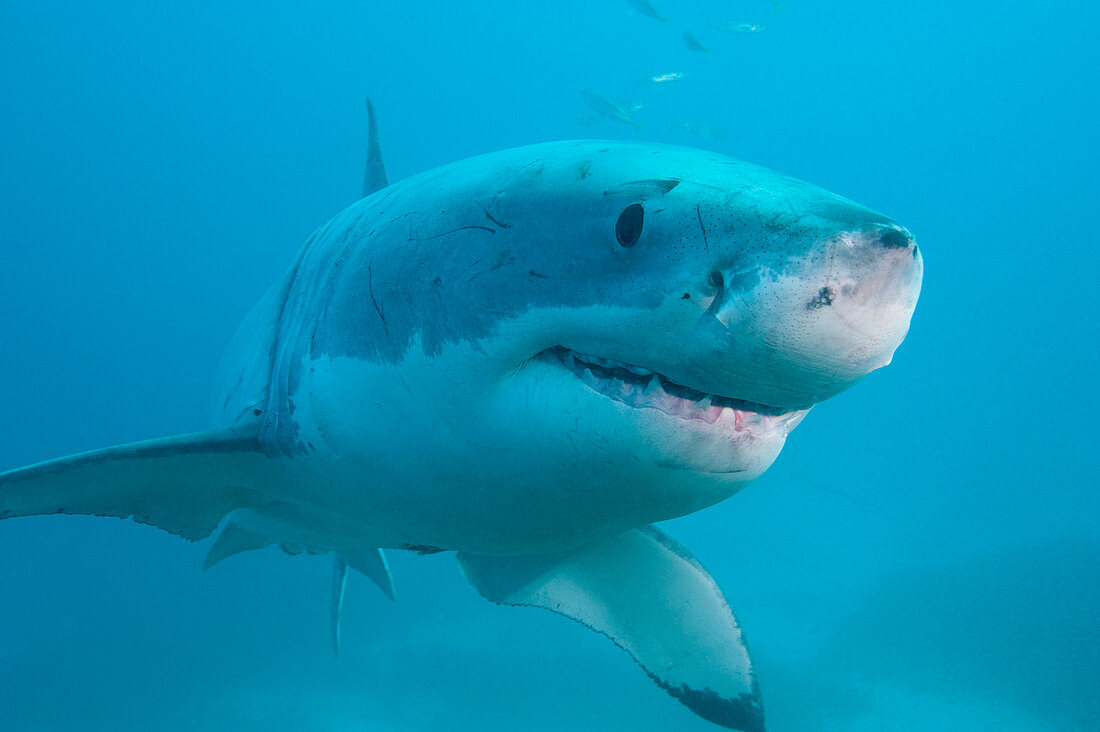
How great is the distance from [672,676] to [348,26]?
305ft

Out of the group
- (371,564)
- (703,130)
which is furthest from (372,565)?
(703,130)

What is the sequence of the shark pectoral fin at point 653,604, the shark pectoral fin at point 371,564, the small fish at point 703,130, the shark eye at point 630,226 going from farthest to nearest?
the small fish at point 703,130 → the shark pectoral fin at point 371,564 → the shark pectoral fin at point 653,604 → the shark eye at point 630,226

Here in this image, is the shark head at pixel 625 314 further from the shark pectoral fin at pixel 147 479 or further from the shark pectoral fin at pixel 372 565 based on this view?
the shark pectoral fin at pixel 372 565

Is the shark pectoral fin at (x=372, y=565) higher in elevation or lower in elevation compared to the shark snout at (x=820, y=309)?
lower

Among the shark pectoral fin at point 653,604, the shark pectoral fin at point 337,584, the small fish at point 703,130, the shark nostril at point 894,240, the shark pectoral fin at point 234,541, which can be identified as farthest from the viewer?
the small fish at point 703,130

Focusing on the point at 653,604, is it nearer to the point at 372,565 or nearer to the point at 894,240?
the point at 894,240

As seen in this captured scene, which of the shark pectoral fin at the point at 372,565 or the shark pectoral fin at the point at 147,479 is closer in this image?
the shark pectoral fin at the point at 147,479

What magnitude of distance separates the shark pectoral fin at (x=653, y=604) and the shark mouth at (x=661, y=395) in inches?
66.1

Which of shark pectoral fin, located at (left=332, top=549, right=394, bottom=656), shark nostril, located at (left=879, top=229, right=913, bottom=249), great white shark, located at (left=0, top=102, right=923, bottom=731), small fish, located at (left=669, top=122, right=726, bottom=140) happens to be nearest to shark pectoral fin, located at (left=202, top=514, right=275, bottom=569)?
great white shark, located at (left=0, top=102, right=923, bottom=731)

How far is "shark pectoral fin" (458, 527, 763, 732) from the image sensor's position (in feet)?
9.13

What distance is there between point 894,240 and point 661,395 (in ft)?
1.61

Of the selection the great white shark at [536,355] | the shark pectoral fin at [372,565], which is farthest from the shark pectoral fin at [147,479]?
the shark pectoral fin at [372,565]

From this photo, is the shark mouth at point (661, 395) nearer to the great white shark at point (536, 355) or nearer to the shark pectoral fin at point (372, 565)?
the great white shark at point (536, 355)

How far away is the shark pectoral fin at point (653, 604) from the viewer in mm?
2783
